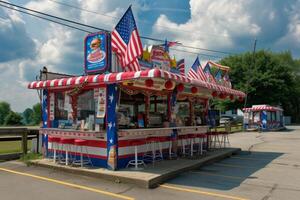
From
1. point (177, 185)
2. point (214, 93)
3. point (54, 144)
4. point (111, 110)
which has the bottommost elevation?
point (177, 185)

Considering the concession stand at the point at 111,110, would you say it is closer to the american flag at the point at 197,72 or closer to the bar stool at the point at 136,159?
the bar stool at the point at 136,159

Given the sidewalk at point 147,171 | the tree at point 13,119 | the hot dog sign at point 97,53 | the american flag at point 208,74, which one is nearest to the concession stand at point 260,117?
the american flag at point 208,74

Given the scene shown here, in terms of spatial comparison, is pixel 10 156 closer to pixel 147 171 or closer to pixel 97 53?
pixel 97 53

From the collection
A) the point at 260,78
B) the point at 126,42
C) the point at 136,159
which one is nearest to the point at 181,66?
the point at 126,42

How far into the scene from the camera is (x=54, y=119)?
12398mm

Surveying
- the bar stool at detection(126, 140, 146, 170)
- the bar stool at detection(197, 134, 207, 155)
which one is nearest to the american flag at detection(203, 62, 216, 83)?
the bar stool at detection(197, 134, 207, 155)

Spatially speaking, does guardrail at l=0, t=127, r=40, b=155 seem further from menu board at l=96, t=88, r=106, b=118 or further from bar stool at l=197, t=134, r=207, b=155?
bar stool at l=197, t=134, r=207, b=155

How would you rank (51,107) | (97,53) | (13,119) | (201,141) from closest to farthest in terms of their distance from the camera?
1. (97,53)
2. (51,107)
3. (201,141)
4. (13,119)

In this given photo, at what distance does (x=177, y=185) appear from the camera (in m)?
8.70

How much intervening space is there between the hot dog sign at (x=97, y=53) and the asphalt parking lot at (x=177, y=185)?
3290 millimetres

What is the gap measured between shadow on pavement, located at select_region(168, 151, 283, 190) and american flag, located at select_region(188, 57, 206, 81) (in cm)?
381

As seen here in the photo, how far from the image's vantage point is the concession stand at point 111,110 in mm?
10023

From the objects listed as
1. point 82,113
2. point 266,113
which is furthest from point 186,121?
point 266,113

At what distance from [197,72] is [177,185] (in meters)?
7.68
